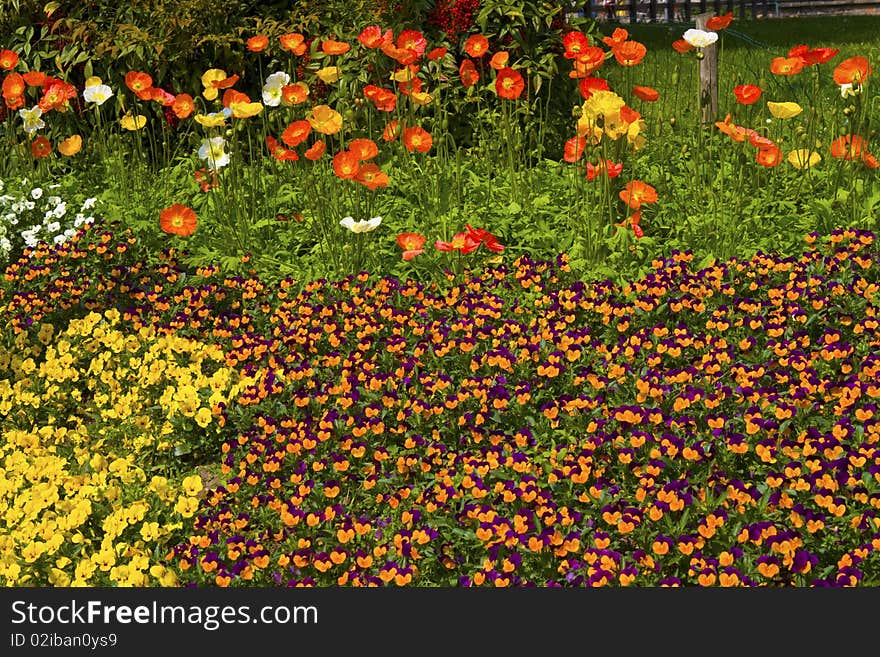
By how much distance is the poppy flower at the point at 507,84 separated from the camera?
4.84 m

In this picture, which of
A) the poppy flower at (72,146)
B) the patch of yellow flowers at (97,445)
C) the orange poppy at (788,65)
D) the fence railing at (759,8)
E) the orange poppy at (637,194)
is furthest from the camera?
the fence railing at (759,8)

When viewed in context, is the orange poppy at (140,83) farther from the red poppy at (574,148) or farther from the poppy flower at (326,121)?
the red poppy at (574,148)

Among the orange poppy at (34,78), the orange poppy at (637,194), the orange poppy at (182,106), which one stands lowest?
the orange poppy at (637,194)

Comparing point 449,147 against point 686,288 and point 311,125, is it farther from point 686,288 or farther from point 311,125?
point 686,288

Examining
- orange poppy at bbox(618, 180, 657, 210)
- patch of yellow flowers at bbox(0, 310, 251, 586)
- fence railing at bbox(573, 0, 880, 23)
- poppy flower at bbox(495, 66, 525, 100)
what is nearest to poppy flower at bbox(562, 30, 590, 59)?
poppy flower at bbox(495, 66, 525, 100)

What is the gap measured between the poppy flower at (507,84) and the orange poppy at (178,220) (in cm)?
149

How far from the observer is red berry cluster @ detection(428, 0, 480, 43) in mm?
5867

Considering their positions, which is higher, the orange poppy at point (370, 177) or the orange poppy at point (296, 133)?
the orange poppy at point (296, 133)

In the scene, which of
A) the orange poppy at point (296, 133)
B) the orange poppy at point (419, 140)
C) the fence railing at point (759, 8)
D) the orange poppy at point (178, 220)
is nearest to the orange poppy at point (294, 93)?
the orange poppy at point (296, 133)

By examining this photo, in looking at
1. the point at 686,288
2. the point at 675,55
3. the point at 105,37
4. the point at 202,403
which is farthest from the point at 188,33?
the point at 675,55

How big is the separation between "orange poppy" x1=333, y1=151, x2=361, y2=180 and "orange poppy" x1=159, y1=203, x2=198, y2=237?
70cm

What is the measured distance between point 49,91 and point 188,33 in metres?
1.14

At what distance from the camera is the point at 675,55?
497 inches

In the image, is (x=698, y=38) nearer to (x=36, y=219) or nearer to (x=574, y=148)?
(x=574, y=148)
